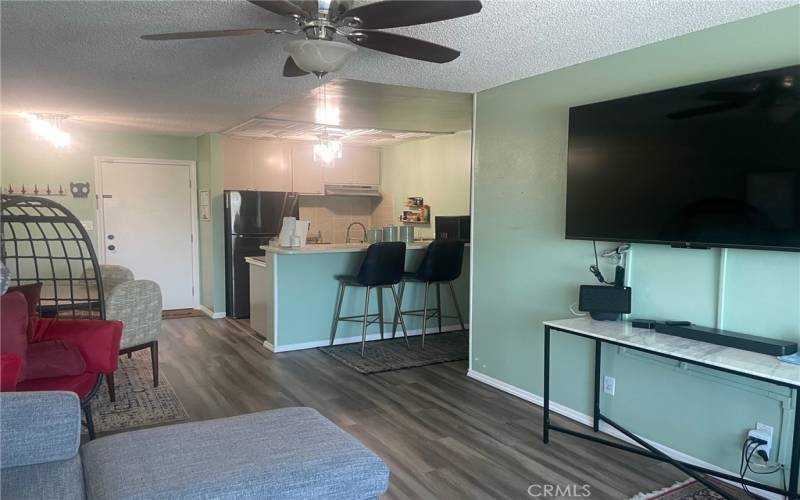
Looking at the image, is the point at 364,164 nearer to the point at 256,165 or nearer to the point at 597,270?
the point at 256,165

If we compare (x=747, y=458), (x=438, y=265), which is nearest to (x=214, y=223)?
(x=438, y=265)

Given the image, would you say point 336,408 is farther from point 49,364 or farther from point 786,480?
point 786,480

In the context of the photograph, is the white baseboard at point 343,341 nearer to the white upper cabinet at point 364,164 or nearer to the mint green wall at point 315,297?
the mint green wall at point 315,297

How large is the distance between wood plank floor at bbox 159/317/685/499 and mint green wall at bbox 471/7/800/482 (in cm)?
30

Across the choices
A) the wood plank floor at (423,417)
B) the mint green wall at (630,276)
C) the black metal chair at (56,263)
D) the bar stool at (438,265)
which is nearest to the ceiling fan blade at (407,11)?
the mint green wall at (630,276)

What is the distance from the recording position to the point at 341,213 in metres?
7.98

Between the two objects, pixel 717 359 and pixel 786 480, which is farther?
pixel 786 480

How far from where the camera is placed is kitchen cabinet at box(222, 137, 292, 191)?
6.75 metres

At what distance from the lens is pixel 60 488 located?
4.78 ft

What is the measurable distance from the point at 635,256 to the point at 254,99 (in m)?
3.20

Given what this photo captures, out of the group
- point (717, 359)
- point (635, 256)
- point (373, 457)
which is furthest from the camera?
point (635, 256)

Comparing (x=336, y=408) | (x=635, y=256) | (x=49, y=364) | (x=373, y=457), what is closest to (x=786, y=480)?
(x=635, y=256)

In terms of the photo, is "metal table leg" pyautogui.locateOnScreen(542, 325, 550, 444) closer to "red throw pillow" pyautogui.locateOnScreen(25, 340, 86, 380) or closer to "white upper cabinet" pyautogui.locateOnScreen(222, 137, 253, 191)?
"red throw pillow" pyautogui.locateOnScreen(25, 340, 86, 380)

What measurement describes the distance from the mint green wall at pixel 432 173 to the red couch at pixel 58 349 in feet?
14.1
